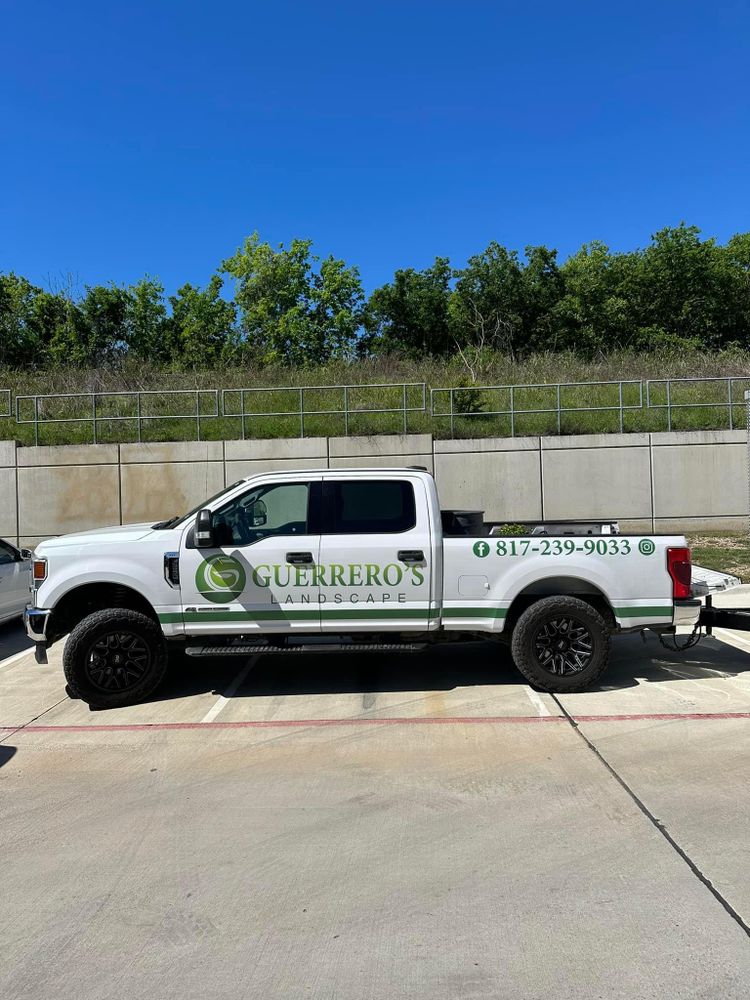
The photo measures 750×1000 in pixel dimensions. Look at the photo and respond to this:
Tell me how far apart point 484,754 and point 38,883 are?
2.92 m

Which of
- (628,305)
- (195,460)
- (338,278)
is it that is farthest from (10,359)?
(628,305)

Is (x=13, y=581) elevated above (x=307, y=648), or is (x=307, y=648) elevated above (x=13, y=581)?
(x=13, y=581)

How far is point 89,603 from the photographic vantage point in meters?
6.87

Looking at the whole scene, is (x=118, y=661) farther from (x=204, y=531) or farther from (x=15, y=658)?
→ (x=15, y=658)

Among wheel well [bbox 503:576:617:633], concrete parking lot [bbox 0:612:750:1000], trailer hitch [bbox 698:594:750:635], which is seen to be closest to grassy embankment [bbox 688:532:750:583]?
trailer hitch [bbox 698:594:750:635]

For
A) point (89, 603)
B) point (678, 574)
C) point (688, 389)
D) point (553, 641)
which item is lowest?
point (553, 641)

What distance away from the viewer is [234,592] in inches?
259

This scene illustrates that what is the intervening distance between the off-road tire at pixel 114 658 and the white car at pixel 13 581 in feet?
12.2

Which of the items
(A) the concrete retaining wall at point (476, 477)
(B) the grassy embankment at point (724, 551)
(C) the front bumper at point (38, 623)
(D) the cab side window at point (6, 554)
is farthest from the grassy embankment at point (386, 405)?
(C) the front bumper at point (38, 623)

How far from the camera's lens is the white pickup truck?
21.5 feet

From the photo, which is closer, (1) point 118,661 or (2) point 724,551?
(1) point 118,661

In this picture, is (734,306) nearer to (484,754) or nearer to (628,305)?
(628,305)

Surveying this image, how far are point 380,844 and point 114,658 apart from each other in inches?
137

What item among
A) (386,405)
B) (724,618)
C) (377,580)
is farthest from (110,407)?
(724,618)
